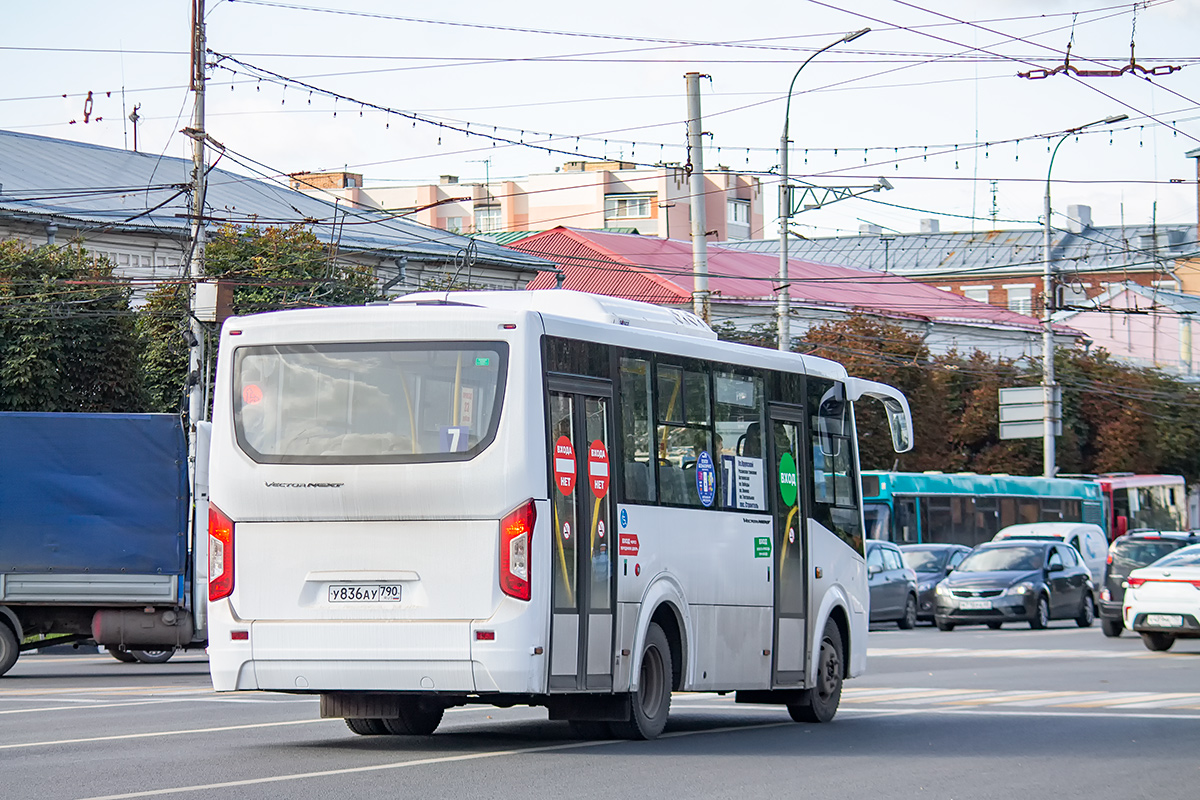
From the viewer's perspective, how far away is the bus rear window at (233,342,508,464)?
38.3 ft

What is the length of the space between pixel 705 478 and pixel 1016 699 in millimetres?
5243

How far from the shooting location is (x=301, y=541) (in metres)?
11.7

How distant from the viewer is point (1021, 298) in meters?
109

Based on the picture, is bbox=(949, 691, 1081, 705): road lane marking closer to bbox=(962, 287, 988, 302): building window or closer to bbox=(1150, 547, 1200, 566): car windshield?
bbox=(1150, 547, 1200, 566): car windshield

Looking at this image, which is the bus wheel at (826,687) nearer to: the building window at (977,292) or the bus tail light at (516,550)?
the bus tail light at (516,550)

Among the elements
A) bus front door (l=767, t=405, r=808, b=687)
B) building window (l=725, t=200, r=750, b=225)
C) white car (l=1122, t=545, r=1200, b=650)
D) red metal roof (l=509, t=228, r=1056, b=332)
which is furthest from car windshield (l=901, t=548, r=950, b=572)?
building window (l=725, t=200, r=750, b=225)

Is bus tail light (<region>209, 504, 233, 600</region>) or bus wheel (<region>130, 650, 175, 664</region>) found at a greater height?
bus tail light (<region>209, 504, 233, 600</region>)

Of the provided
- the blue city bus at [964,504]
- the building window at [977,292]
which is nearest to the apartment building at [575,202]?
the building window at [977,292]

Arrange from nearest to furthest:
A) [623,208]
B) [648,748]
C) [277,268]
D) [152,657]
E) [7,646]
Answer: [648,748] < [7,646] < [152,657] < [277,268] < [623,208]

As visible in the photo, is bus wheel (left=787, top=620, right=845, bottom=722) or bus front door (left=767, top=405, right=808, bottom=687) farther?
bus wheel (left=787, top=620, right=845, bottom=722)

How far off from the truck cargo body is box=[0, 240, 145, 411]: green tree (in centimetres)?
1487

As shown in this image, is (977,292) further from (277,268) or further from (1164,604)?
(1164,604)

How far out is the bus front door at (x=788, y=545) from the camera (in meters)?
14.9

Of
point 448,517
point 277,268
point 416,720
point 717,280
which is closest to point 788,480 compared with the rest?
point 416,720
